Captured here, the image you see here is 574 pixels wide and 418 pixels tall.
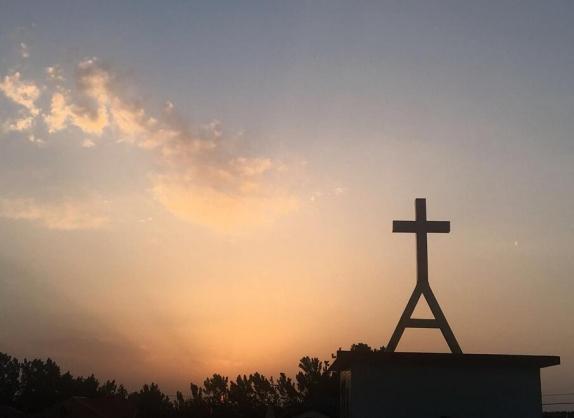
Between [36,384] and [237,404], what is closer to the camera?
[237,404]

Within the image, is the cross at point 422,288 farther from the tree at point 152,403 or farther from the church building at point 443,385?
the tree at point 152,403

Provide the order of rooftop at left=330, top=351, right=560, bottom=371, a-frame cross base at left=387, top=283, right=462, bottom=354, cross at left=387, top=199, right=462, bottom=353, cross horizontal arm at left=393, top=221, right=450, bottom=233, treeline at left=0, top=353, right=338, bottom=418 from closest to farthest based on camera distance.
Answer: rooftop at left=330, top=351, right=560, bottom=371, a-frame cross base at left=387, top=283, right=462, bottom=354, cross at left=387, top=199, right=462, bottom=353, cross horizontal arm at left=393, top=221, right=450, bottom=233, treeline at left=0, top=353, right=338, bottom=418

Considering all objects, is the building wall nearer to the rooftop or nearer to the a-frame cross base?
the rooftop

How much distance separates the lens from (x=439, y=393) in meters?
19.0

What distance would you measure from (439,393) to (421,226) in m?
6.57

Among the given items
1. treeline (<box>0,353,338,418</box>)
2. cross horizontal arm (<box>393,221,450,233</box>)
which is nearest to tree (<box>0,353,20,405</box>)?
treeline (<box>0,353,338,418</box>)

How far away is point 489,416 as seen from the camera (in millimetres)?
19000

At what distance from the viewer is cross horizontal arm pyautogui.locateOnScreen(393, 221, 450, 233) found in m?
23.9

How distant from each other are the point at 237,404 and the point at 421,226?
175 ft

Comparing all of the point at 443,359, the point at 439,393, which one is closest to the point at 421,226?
the point at 443,359

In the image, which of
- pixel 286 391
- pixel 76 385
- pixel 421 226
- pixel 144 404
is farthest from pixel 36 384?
pixel 421 226

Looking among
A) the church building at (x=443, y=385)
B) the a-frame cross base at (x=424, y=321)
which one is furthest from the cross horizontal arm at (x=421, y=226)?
the church building at (x=443, y=385)

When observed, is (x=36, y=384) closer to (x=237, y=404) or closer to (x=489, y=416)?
(x=237, y=404)

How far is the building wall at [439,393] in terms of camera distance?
1878cm
